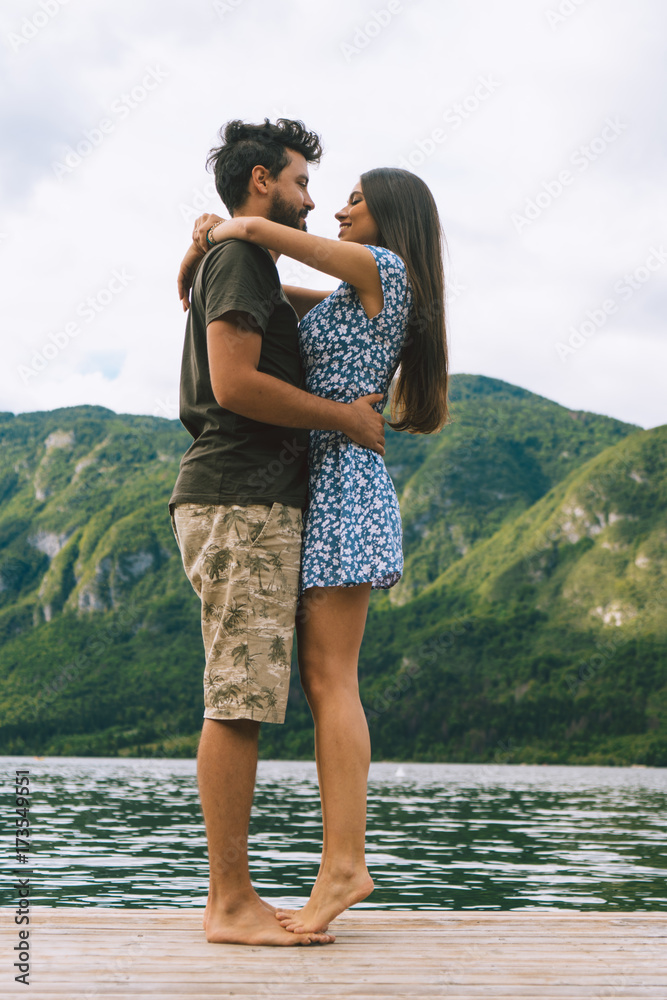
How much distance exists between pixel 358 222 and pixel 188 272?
644 mm

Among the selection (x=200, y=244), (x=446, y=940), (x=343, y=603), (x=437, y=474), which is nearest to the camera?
(x=446, y=940)

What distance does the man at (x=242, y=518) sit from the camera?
123 inches

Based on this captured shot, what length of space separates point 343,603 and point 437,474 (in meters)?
189

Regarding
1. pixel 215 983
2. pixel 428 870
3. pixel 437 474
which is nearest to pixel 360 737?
pixel 215 983

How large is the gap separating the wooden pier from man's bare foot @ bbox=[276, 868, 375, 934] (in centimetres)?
9

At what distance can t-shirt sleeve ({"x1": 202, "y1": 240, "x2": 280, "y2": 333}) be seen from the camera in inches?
125

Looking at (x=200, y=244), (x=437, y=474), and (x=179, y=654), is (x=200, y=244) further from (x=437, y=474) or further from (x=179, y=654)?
(x=437, y=474)

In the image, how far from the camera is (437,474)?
190750 millimetres

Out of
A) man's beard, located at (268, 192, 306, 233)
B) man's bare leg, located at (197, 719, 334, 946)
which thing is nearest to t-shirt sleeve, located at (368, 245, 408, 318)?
man's beard, located at (268, 192, 306, 233)

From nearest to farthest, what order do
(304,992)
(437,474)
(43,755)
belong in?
1. (304,992)
2. (43,755)
3. (437,474)

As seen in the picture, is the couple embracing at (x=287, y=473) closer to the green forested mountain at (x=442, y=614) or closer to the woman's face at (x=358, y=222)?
the woman's face at (x=358, y=222)

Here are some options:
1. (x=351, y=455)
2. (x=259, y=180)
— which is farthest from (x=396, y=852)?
(x=259, y=180)

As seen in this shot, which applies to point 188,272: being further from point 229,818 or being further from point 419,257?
point 229,818

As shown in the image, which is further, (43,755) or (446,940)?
(43,755)
